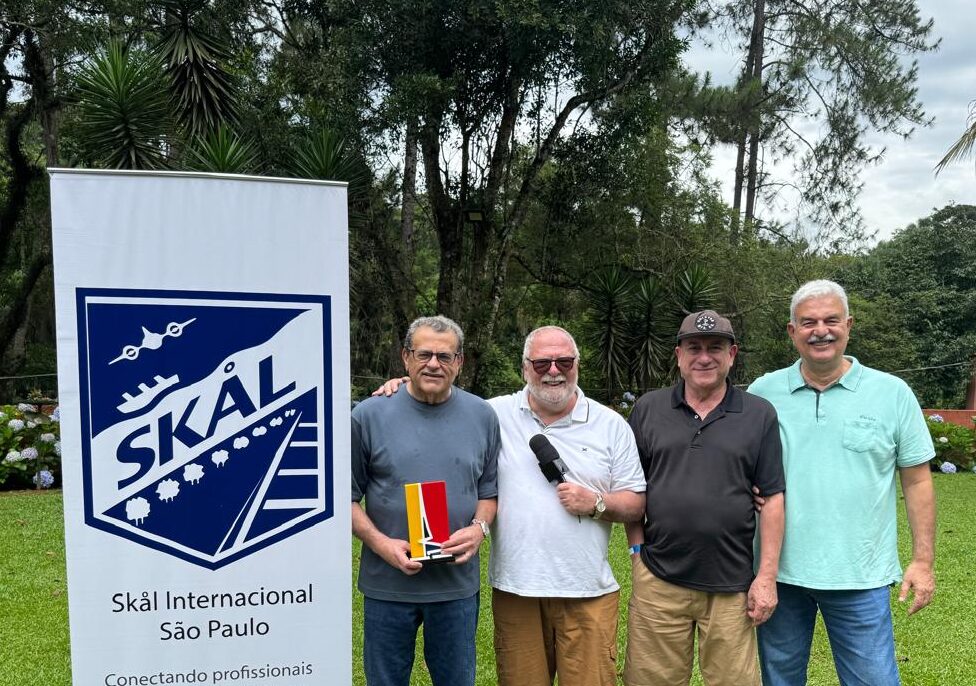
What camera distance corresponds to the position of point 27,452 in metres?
8.72

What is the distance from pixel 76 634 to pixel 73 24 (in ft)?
37.4

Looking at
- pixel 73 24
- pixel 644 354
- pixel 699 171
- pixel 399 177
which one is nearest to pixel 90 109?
pixel 73 24

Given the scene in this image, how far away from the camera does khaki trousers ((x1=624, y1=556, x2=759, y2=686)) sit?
2850mm

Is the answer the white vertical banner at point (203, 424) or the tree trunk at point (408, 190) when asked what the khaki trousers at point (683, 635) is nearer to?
the white vertical banner at point (203, 424)

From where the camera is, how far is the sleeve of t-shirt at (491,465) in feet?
9.24

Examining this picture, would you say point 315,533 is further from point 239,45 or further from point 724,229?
point 724,229

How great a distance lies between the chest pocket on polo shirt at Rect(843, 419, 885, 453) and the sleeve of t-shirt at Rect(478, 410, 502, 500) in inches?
51.9

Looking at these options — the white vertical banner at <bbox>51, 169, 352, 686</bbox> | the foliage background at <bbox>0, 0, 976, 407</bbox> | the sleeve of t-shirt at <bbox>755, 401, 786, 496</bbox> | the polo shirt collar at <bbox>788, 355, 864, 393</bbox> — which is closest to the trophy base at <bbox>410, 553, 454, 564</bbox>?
the white vertical banner at <bbox>51, 169, 352, 686</bbox>

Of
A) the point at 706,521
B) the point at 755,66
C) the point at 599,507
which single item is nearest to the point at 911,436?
the point at 706,521

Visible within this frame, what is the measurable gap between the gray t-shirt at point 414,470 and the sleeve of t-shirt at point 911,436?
5.18 ft

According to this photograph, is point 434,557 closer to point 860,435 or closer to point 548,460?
point 548,460

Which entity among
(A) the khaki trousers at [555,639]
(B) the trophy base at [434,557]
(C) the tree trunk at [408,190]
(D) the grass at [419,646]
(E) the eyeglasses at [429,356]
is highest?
(C) the tree trunk at [408,190]

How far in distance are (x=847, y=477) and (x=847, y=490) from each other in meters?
0.05

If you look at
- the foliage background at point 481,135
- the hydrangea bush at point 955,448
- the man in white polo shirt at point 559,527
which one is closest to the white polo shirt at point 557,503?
the man in white polo shirt at point 559,527
